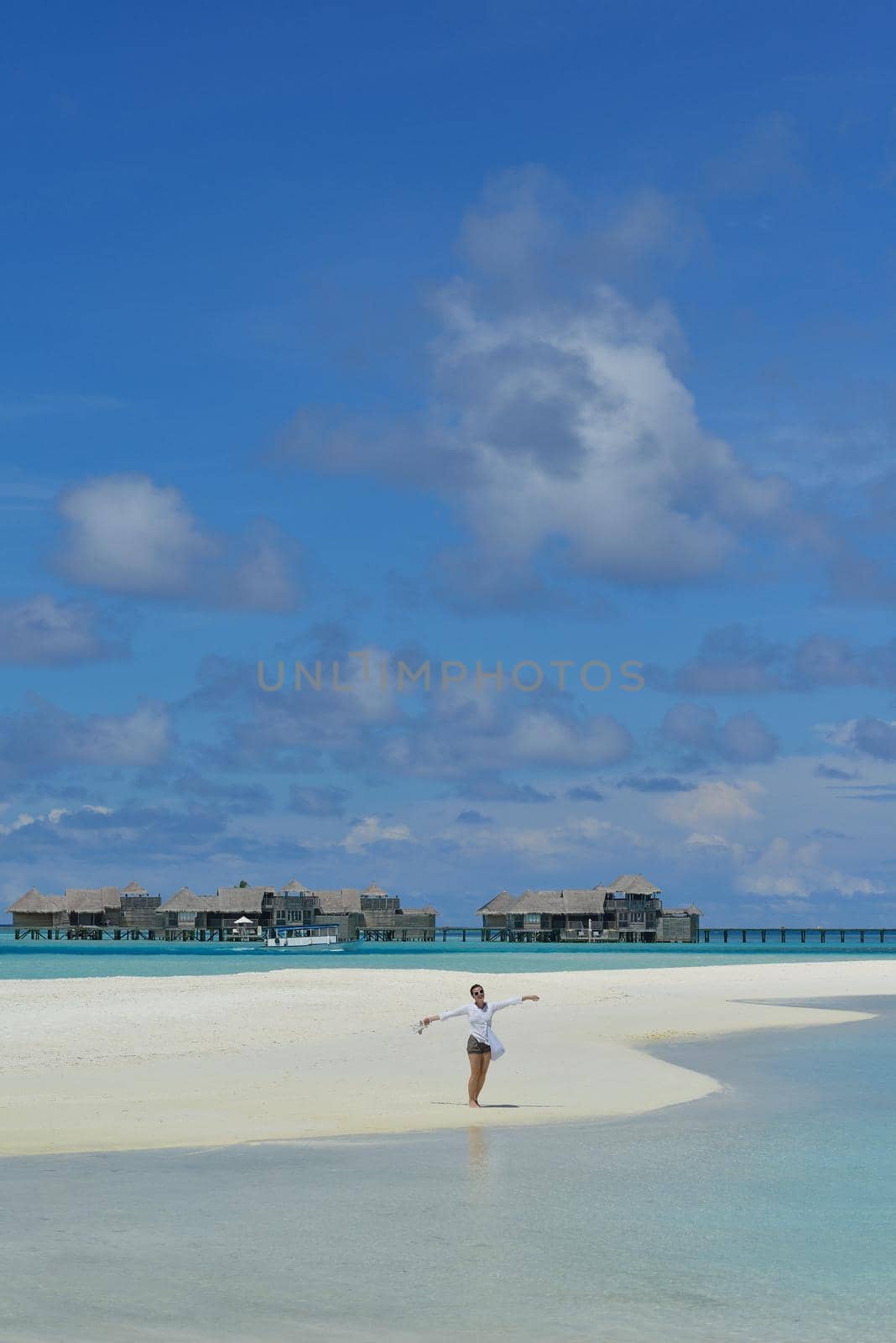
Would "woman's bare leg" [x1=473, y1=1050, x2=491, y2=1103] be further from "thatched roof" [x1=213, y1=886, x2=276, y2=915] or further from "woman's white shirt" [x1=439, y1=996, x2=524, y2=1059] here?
"thatched roof" [x1=213, y1=886, x2=276, y2=915]

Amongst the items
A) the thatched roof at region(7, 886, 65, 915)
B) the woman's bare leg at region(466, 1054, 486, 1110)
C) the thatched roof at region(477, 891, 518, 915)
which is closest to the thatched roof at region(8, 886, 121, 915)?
the thatched roof at region(7, 886, 65, 915)

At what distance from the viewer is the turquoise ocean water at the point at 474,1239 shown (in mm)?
10258

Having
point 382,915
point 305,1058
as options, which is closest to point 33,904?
point 382,915

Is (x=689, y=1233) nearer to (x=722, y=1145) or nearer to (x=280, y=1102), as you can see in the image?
(x=722, y=1145)

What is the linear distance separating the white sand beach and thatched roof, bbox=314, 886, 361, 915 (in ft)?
382

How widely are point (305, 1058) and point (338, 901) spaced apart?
142 metres

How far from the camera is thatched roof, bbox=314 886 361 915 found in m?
167

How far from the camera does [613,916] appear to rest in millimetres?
168000

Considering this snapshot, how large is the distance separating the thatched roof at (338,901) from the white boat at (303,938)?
1.97m

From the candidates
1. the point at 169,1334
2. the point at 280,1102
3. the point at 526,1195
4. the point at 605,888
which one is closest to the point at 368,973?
the point at 280,1102

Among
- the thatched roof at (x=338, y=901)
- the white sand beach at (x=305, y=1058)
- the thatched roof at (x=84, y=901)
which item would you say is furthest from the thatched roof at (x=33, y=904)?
the white sand beach at (x=305, y=1058)

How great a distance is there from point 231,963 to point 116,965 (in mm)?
8580

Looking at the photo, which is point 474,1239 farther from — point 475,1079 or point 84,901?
point 84,901

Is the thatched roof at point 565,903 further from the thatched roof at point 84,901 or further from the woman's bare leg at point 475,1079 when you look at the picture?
the woman's bare leg at point 475,1079
